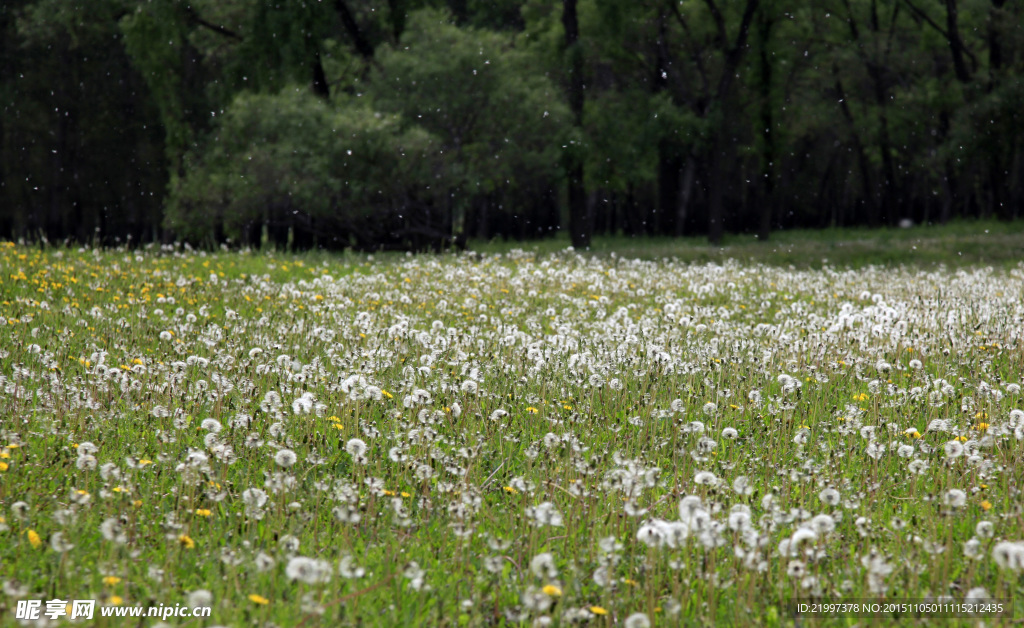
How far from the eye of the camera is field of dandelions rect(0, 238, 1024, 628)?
2961 mm

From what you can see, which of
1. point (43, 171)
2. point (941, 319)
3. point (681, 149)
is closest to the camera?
point (941, 319)

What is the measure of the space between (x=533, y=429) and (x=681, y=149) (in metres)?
30.7

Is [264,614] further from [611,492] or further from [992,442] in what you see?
[992,442]

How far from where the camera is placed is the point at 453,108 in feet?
78.6

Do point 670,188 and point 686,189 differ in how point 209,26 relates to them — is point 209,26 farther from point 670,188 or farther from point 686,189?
point 686,189

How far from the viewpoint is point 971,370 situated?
6.30m

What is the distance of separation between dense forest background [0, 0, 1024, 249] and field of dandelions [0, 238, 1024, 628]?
992 centimetres

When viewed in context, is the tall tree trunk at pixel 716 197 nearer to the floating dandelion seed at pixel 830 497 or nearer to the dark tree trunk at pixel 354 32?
the dark tree trunk at pixel 354 32

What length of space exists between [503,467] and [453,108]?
20814 millimetres

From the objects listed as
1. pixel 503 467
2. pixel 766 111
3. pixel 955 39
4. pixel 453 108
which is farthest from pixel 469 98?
pixel 503 467

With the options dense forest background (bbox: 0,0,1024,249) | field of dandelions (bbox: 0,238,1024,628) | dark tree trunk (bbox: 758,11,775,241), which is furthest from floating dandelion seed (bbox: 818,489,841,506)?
dark tree trunk (bbox: 758,11,775,241)

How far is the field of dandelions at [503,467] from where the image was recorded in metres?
2.96

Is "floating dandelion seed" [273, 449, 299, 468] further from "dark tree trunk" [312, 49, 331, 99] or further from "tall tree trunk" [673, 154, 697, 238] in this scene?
"tall tree trunk" [673, 154, 697, 238]

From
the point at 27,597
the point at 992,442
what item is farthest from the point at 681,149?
the point at 27,597
